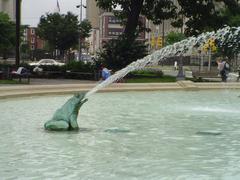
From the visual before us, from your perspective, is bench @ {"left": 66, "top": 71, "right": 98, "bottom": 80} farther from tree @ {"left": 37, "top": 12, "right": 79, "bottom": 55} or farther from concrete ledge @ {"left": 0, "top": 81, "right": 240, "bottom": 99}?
tree @ {"left": 37, "top": 12, "right": 79, "bottom": 55}

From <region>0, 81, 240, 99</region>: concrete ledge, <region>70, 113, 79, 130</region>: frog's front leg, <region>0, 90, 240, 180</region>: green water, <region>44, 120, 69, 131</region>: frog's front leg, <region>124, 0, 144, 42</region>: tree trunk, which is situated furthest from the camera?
<region>124, 0, 144, 42</region>: tree trunk

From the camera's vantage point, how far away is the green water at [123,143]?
7.41 metres

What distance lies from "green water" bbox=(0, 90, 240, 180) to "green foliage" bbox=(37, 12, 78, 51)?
69.5 m

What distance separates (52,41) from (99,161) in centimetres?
7956

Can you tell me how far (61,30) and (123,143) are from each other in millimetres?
76995

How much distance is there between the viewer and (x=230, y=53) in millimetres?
55938

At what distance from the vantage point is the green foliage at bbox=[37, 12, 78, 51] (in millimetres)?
85750

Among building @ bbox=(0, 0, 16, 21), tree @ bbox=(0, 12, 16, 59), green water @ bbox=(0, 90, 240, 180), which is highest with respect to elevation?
building @ bbox=(0, 0, 16, 21)

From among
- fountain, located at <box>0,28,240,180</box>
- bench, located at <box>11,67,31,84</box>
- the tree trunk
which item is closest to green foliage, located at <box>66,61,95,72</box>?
the tree trunk

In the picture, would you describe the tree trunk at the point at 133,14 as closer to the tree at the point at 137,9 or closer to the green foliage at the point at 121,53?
the tree at the point at 137,9

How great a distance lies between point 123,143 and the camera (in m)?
9.70

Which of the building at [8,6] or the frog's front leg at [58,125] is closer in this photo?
the frog's front leg at [58,125]

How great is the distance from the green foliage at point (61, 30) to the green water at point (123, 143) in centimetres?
6955

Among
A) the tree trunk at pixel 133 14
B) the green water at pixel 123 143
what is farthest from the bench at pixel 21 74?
the green water at pixel 123 143
